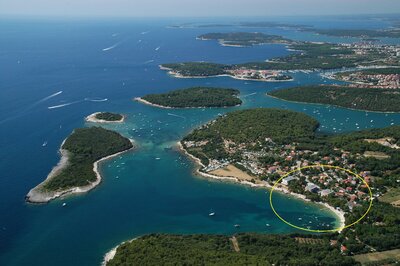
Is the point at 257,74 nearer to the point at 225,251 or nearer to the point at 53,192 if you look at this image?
the point at 53,192

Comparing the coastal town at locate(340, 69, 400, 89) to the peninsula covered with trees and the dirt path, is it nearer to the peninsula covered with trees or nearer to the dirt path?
the peninsula covered with trees

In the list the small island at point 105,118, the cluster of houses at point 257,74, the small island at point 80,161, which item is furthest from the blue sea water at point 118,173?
the cluster of houses at point 257,74

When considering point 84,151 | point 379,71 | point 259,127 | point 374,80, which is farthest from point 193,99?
point 379,71

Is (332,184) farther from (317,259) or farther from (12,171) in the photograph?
(12,171)

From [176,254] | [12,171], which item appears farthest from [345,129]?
[12,171]

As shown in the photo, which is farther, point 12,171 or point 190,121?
point 190,121

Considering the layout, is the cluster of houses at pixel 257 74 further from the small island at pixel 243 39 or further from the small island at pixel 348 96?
the small island at pixel 243 39
